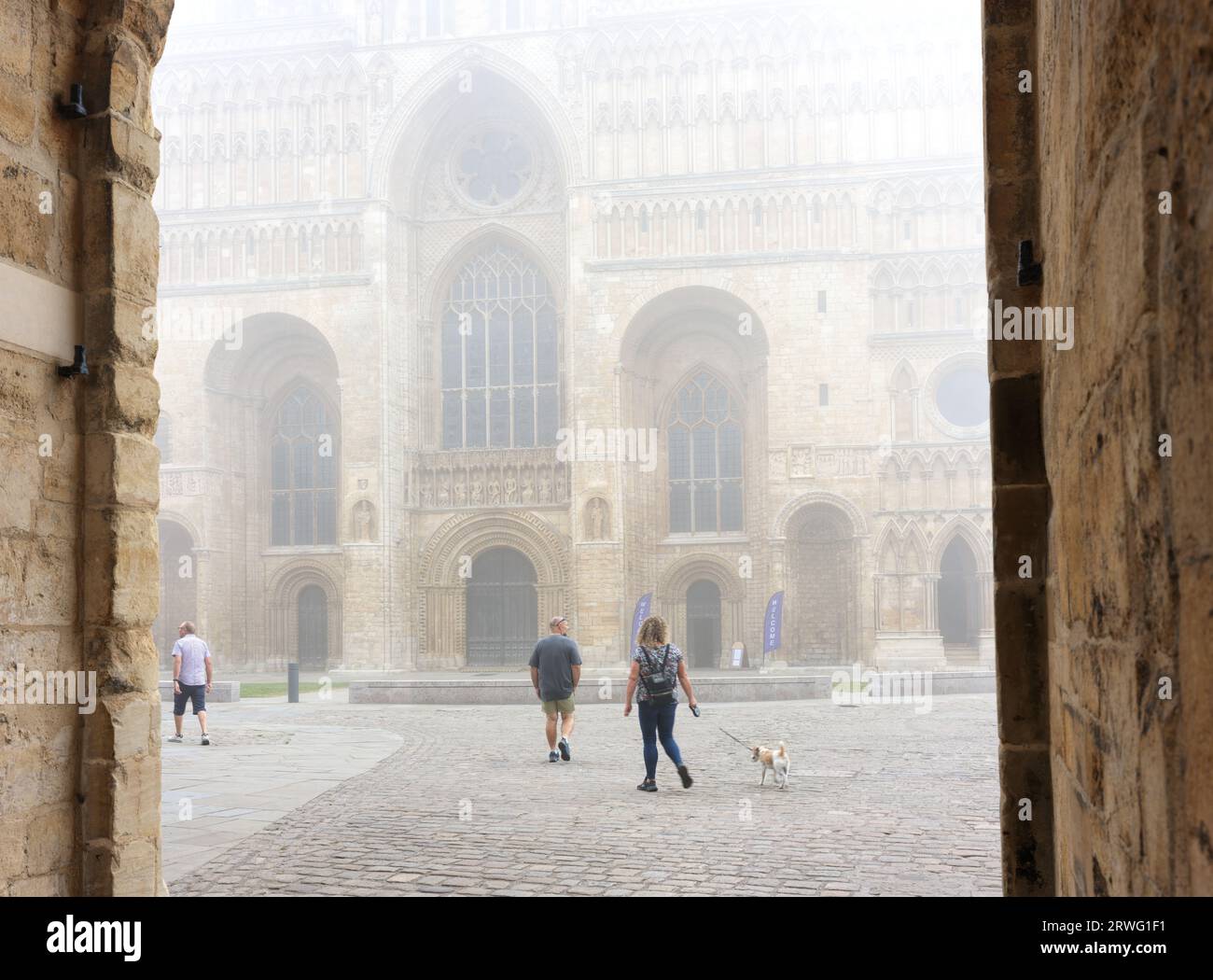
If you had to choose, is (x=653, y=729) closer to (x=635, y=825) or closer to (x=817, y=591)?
(x=635, y=825)

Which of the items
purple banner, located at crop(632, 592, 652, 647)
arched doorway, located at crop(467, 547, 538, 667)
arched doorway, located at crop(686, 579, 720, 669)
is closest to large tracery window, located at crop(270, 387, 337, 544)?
arched doorway, located at crop(467, 547, 538, 667)

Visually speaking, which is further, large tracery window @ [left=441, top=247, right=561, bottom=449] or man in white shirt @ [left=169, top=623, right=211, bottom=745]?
large tracery window @ [left=441, top=247, right=561, bottom=449]

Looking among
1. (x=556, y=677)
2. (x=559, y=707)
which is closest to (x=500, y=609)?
(x=559, y=707)

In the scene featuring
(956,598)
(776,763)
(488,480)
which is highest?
(488,480)

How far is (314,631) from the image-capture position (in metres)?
35.7

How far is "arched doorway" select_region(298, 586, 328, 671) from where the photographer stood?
35594 mm

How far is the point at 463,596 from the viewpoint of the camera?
33844 millimetres

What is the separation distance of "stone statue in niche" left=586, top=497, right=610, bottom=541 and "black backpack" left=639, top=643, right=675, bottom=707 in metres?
21.3

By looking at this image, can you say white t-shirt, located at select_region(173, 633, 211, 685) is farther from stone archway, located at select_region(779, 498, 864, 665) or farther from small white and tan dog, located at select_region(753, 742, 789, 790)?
stone archway, located at select_region(779, 498, 864, 665)

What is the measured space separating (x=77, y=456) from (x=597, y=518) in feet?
88.8

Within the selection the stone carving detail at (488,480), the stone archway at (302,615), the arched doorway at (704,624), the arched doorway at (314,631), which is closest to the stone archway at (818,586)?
the arched doorway at (704,624)
